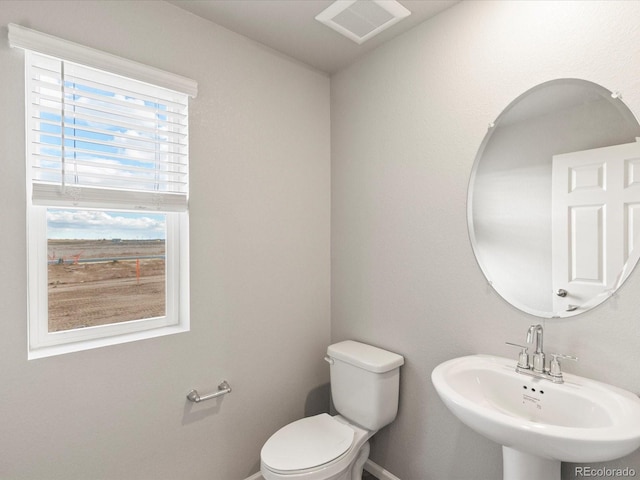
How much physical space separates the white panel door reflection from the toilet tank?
2.71 ft

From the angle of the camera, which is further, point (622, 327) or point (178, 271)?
point (178, 271)

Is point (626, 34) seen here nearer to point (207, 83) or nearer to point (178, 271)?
point (207, 83)

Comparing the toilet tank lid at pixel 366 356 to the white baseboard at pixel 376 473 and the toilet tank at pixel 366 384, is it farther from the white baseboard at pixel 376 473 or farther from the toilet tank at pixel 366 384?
the white baseboard at pixel 376 473

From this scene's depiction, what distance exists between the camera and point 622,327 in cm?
118

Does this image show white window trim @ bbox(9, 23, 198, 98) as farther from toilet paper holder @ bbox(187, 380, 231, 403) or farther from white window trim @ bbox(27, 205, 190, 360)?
toilet paper holder @ bbox(187, 380, 231, 403)

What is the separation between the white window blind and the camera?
4.39 ft

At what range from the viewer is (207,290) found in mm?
1750

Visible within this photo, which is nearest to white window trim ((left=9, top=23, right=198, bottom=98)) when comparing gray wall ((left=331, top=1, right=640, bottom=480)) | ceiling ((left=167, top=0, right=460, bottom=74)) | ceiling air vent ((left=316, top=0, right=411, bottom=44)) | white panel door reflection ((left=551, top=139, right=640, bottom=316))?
ceiling ((left=167, top=0, right=460, bottom=74))

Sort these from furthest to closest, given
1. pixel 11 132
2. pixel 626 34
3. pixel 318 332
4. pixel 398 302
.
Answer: pixel 318 332 < pixel 398 302 < pixel 11 132 < pixel 626 34

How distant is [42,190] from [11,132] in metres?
0.23

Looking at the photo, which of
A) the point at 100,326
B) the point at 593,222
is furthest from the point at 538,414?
the point at 100,326

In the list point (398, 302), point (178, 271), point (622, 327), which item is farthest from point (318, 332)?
point (622, 327)

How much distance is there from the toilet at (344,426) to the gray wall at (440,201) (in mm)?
134

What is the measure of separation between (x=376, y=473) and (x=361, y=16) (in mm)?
2454
